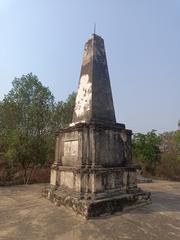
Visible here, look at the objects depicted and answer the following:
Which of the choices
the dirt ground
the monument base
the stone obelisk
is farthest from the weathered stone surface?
the dirt ground

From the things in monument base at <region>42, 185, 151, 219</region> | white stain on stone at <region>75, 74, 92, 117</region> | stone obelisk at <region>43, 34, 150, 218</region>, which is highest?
white stain on stone at <region>75, 74, 92, 117</region>

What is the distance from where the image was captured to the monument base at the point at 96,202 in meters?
5.46

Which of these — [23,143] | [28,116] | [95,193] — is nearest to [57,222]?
[95,193]

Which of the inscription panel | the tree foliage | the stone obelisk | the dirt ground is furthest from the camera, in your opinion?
the tree foliage

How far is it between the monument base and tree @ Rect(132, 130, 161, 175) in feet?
37.5

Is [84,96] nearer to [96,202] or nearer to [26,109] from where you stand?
[96,202]

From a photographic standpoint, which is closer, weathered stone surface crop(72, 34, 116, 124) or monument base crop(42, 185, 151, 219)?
monument base crop(42, 185, 151, 219)

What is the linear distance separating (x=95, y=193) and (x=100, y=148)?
138 cm

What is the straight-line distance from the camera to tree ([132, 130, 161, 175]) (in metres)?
18.1

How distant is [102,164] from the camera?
6.52m

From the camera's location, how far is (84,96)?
7406 millimetres

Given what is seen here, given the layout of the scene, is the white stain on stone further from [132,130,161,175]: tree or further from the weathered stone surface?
[132,130,161,175]: tree

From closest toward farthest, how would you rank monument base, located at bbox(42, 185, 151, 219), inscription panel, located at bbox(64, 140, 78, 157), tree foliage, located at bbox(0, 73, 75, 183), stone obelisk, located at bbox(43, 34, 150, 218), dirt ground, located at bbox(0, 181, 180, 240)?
dirt ground, located at bbox(0, 181, 180, 240) → monument base, located at bbox(42, 185, 151, 219) → stone obelisk, located at bbox(43, 34, 150, 218) → inscription panel, located at bbox(64, 140, 78, 157) → tree foliage, located at bbox(0, 73, 75, 183)

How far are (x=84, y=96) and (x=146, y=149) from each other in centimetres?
1235
